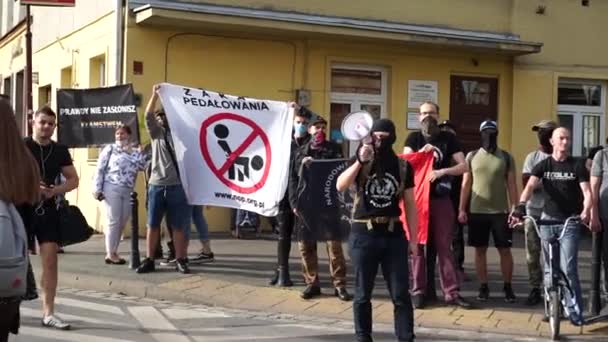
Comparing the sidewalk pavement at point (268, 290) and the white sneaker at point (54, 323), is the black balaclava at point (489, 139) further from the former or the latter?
the white sneaker at point (54, 323)

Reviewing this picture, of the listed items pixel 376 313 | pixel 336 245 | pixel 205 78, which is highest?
pixel 205 78

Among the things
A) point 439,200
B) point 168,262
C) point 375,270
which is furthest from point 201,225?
point 375,270

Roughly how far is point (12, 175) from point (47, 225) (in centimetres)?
321

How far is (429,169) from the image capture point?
29.0ft

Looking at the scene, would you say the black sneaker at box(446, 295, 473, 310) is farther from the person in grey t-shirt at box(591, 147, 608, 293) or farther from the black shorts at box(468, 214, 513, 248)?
the person in grey t-shirt at box(591, 147, 608, 293)

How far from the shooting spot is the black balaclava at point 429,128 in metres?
8.88

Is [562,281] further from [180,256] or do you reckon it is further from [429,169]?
[180,256]

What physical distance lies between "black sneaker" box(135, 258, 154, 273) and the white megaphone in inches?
192

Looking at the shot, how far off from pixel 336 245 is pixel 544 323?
2.26 metres

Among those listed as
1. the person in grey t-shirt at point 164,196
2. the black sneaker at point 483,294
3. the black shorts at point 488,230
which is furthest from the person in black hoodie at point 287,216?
the black sneaker at point 483,294

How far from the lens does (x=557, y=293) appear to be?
26.3ft

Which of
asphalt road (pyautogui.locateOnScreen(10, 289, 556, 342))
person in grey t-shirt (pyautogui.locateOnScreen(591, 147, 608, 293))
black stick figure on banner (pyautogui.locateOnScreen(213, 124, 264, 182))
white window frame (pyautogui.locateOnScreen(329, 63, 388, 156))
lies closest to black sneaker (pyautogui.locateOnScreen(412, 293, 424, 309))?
asphalt road (pyautogui.locateOnScreen(10, 289, 556, 342))

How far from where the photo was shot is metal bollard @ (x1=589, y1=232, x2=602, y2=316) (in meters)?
8.70

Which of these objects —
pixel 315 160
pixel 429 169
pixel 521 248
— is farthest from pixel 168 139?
pixel 521 248
